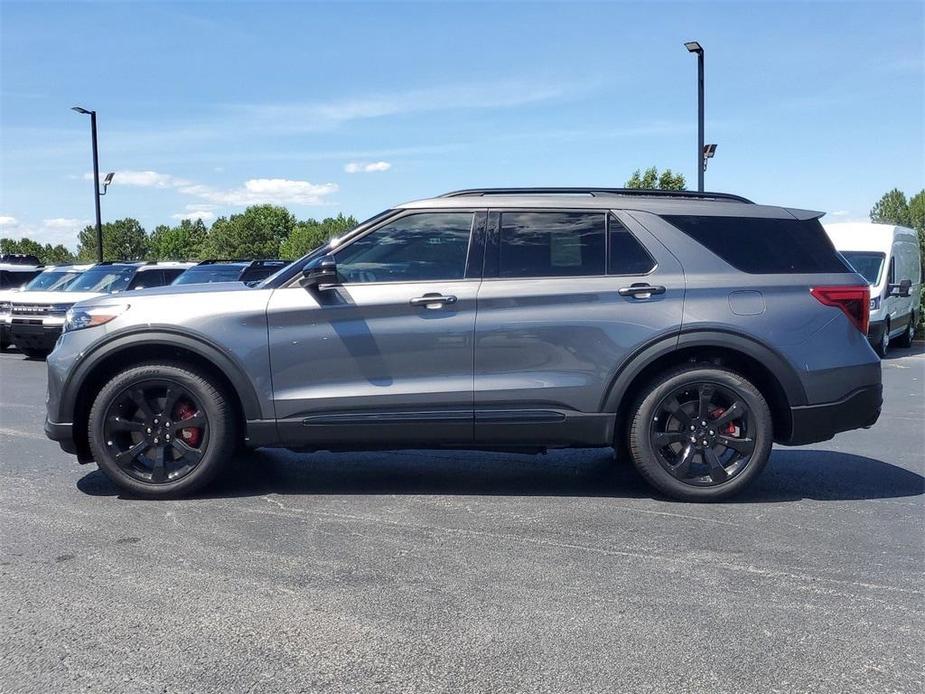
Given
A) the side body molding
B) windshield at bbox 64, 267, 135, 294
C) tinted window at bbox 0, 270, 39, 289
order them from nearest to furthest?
the side body molding
windshield at bbox 64, 267, 135, 294
tinted window at bbox 0, 270, 39, 289

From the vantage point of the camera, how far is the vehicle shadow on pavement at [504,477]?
572cm

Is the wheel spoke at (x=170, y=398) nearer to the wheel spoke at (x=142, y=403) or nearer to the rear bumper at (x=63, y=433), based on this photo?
the wheel spoke at (x=142, y=403)

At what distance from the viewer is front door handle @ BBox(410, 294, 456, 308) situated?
5.31m

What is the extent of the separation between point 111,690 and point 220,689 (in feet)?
1.22

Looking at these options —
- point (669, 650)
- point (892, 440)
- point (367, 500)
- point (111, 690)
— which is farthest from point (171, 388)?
point (892, 440)

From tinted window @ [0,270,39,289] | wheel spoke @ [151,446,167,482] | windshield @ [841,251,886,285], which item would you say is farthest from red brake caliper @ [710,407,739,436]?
tinted window @ [0,270,39,289]

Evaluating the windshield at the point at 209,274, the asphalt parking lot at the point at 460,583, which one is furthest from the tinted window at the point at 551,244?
the windshield at the point at 209,274

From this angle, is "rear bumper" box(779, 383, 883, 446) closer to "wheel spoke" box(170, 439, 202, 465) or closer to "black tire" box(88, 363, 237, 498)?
"black tire" box(88, 363, 237, 498)

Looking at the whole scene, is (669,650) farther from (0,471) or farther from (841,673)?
(0,471)

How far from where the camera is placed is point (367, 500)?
548cm

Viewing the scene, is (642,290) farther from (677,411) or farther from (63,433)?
(63,433)

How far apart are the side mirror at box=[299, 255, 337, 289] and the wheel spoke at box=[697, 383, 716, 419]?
7.54ft

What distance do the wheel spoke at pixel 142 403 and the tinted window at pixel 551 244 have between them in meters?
2.29

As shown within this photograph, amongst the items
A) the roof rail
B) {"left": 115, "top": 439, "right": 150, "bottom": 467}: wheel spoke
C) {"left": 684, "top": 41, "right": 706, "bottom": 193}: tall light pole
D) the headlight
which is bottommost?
{"left": 115, "top": 439, "right": 150, "bottom": 467}: wheel spoke
